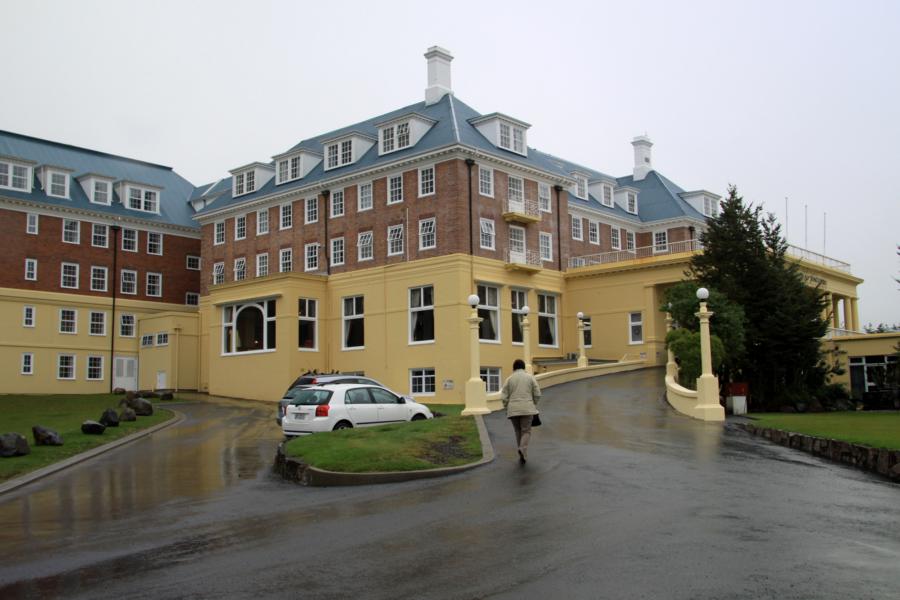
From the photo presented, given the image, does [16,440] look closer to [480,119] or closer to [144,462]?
[144,462]

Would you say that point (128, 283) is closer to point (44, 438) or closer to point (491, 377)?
point (491, 377)

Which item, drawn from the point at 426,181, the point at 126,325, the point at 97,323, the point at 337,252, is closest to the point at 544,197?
the point at 426,181

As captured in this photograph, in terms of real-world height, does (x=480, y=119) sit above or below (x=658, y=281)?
above

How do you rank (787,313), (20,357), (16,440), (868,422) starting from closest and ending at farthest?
(16,440) < (868,422) < (787,313) < (20,357)

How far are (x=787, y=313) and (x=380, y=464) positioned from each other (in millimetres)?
21923

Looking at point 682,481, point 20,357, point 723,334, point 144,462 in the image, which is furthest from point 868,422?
point 20,357

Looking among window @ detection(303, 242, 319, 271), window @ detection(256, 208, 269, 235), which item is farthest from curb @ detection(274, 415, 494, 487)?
window @ detection(256, 208, 269, 235)

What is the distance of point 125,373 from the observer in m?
52.0

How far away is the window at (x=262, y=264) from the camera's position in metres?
48.2

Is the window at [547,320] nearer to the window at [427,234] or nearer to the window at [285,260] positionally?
the window at [427,234]

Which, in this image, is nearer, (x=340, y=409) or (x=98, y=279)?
(x=340, y=409)

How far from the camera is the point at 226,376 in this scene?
44.6 metres

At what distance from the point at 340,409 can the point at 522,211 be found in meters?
22.5

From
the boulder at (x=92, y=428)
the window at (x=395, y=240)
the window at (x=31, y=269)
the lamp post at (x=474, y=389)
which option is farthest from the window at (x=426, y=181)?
the window at (x=31, y=269)
